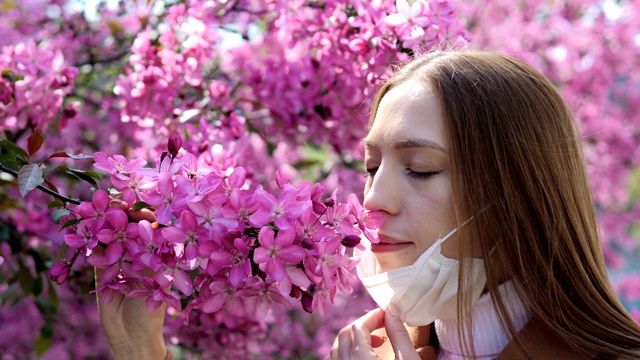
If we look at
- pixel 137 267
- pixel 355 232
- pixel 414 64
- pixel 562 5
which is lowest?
pixel 562 5

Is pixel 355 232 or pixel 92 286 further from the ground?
pixel 355 232

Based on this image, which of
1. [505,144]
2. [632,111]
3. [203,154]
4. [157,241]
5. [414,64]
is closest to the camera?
[157,241]

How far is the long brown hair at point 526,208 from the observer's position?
56.9 inches

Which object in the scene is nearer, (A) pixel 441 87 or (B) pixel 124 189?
(B) pixel 124 189

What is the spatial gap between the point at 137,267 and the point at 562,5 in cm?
407

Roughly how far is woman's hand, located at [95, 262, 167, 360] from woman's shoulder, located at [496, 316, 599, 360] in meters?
0.67

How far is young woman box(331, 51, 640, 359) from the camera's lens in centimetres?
145

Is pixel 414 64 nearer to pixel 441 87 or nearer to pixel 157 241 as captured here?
pixel 441 87

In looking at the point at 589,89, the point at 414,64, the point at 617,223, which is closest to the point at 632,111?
the point at 589,89

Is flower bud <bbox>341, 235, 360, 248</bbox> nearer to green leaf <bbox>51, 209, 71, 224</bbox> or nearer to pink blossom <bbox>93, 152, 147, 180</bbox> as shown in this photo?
pink blossom <bbox>93, 152, 147, 180</bbox>

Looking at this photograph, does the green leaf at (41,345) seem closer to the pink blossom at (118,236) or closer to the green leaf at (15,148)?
the green leaf at (15,148)

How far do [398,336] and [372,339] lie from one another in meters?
0.10

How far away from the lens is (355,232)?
4.50 feet

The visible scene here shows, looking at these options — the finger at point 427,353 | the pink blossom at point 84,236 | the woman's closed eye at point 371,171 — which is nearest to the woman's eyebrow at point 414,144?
the woman's closed eye at point 371,171
